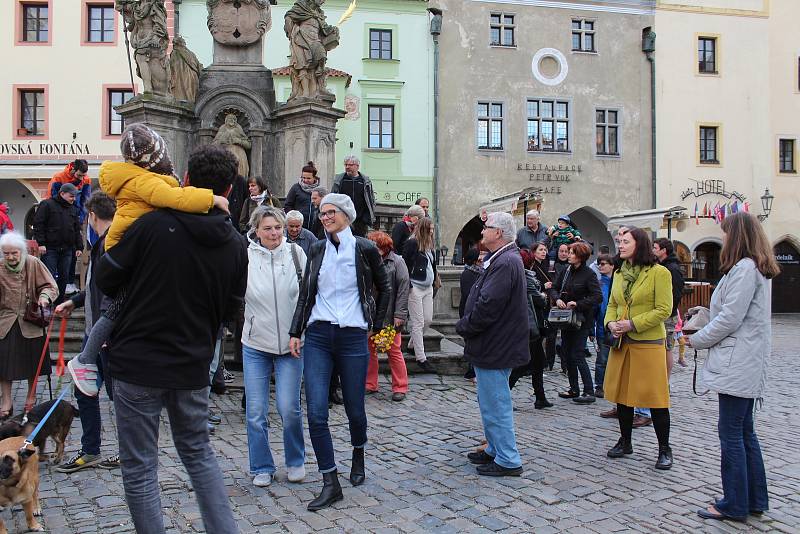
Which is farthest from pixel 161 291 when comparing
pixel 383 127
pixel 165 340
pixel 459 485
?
pixel 383 127

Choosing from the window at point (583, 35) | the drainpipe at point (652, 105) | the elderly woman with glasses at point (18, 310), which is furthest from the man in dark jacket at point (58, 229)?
the drainpipe at point (652, 105)

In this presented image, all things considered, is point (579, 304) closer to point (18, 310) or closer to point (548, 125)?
point (18, 310)

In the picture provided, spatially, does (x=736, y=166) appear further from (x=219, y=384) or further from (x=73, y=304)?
(x=73, y=304)

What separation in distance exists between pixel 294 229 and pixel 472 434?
265cm

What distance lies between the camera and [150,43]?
11.4 metres

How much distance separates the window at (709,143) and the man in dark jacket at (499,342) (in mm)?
29268

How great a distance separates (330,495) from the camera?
15.4 ft

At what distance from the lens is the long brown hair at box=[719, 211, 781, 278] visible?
4.56m

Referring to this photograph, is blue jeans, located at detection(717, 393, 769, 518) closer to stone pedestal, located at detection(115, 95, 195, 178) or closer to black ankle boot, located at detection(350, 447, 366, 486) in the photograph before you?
black ankle boot, located at detection(350, 447, 366, 486)

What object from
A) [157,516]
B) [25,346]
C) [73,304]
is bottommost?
[157,516]

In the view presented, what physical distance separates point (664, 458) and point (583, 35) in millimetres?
27980

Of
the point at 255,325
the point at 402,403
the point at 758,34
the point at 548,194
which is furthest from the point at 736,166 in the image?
the point at 255,325

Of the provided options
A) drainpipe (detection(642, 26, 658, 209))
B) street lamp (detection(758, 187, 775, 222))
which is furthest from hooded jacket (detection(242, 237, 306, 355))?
street lamp (detection(758, 187, 775, 222))

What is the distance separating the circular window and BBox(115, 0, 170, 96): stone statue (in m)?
21.3
